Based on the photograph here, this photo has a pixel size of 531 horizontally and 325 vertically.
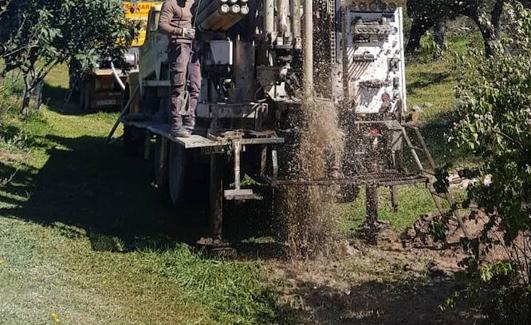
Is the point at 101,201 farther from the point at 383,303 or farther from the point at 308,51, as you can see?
the point at 383,303

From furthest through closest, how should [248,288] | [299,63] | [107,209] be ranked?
1. [107,209]
2. [299,63]
3. [248,288]

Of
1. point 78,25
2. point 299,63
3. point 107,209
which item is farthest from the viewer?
point 78,25

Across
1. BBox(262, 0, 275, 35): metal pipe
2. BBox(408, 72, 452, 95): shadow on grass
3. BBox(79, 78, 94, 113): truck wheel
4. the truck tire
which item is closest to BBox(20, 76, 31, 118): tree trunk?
BBox(79, 78, 94, 113): truck wheel

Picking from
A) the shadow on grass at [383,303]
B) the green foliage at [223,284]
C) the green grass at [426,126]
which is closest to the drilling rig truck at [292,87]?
the green foliage at [223,284]

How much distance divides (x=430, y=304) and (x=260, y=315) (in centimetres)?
156

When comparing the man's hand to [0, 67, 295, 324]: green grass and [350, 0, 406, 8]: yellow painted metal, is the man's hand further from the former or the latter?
[0, 67, 295, 324]: green grass

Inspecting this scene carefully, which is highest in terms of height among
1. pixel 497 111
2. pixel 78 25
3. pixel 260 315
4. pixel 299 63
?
pixel 78 25

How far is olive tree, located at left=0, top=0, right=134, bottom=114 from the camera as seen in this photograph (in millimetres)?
12688

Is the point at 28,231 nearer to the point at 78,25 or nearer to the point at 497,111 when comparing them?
the point at 497,111

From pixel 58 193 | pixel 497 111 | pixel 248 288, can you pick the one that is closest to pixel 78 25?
pixel 58 193

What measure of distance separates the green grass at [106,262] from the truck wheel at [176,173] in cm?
29

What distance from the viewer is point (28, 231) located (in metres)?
8.13

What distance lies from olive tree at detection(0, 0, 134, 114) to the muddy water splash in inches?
249

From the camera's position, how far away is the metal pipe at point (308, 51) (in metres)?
7.34
